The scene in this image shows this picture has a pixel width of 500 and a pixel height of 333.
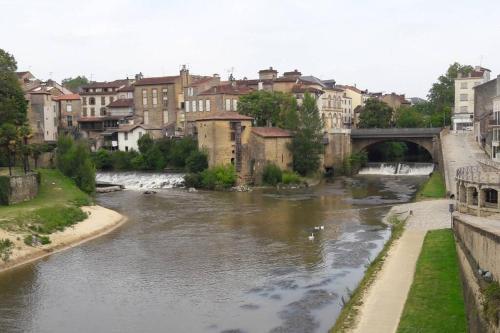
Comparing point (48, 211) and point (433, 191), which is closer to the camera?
point (48, 211)

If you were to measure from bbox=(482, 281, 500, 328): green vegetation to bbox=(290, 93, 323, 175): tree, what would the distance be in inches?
1906

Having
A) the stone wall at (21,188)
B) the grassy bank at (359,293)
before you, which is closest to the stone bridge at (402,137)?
the grassy bank at (359,293)

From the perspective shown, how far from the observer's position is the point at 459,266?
2473cm

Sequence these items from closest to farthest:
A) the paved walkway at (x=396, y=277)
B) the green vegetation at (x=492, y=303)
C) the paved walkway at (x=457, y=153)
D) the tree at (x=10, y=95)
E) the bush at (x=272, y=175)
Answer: the green vegetation at (x=492, y=303) < the paved walkway at (x=396, y=277) < the paved walkway at (x=457, y=153) < the tree at (x=10, y=95) < the bush at (x=272, y=175)

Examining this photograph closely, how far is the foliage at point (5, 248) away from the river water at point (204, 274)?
4.08ft

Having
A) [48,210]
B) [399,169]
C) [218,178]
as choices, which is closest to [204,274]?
[48,210]

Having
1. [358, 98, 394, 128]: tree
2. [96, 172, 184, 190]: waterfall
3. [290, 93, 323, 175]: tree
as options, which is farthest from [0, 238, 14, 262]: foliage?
[358, 98, 394, 128]: tree

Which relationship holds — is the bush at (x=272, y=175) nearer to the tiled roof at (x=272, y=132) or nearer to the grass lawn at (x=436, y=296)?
the tiled roof at (x=272, y=132)

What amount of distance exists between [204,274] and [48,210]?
15.7m

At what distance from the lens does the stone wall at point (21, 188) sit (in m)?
42.5

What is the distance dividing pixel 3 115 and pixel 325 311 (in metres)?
43.4

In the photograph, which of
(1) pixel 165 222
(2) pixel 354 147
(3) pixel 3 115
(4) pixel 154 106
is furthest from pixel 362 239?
(4) pixel 154 106

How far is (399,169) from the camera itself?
7294 centimetres

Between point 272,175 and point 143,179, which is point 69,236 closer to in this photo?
point 272,175
